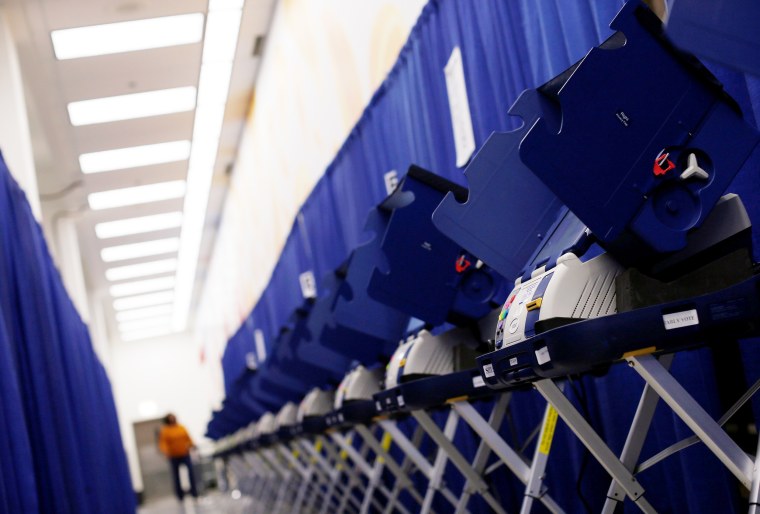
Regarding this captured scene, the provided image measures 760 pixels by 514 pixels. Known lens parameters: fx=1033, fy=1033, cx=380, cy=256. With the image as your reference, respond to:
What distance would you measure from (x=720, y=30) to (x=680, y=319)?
0.62 m

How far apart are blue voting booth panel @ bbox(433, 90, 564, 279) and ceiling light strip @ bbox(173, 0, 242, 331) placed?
24.1 feet

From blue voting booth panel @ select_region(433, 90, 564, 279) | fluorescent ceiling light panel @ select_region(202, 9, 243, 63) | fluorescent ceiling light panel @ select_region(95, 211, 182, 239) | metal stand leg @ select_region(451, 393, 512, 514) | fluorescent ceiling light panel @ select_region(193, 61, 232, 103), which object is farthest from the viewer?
fluorescent ceiling light panel @ select_region(95, 211, 182, 239)

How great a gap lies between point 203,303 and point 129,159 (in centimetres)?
1102

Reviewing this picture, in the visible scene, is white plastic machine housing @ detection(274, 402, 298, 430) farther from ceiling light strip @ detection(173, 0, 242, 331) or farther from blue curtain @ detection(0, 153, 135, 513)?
ceiling light strip @ detection(173, 0, 242, 331)

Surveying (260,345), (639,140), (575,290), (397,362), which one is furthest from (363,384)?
(260,345)

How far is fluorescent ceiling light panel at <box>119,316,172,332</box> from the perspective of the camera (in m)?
25.5

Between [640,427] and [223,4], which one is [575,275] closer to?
[640,427]

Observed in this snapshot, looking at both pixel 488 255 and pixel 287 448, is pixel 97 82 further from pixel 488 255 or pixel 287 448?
pixel 488 255

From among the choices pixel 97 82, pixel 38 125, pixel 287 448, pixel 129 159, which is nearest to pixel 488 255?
pixel 287 448

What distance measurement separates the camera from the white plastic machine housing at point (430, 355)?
4090mm

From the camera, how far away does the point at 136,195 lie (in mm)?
15367

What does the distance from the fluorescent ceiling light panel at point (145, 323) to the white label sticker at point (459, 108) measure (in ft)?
67.5

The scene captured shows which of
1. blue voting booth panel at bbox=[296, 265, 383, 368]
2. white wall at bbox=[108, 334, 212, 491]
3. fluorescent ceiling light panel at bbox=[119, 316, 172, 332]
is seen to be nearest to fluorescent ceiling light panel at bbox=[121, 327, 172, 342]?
white wall at bbox=[108, 334, 212, 491]

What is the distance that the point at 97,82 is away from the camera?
436 inches
